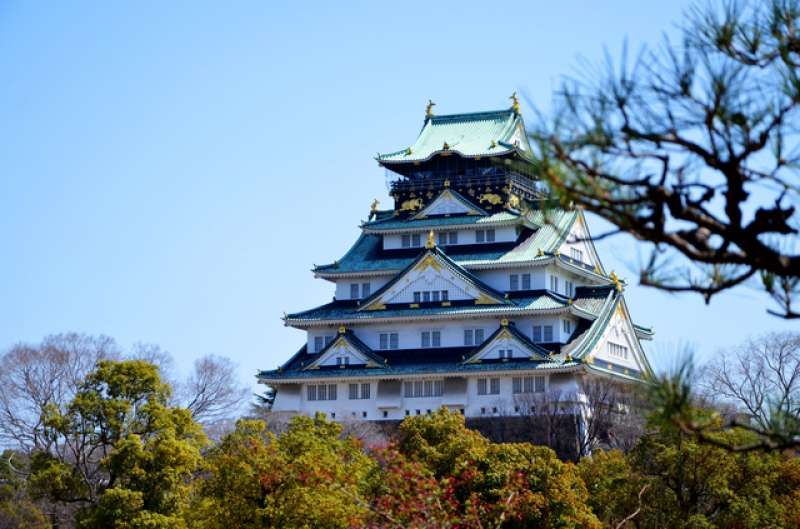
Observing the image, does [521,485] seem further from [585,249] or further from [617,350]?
[585,249]

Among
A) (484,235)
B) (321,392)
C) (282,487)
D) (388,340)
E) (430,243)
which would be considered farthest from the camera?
(484,235)

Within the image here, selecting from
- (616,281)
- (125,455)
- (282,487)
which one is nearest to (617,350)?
(616,281)

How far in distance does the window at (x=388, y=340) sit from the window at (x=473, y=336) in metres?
3.63

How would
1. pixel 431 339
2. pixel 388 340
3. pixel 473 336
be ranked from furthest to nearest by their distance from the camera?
pixel 388 340
pixel 431 339
pixel 473 336

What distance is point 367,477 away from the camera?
118ft

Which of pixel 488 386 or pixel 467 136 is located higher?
pixel 467 136

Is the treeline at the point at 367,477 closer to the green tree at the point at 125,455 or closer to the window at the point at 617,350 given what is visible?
the green tree at the point at 125,455

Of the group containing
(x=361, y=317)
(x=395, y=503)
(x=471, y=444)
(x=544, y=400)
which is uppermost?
(x=361, y=317)

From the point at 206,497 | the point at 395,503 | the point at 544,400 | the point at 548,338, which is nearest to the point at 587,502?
the point at 206,497

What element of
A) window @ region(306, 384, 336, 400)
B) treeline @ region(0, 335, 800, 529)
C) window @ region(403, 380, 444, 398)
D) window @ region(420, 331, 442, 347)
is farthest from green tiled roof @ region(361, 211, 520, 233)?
treeline @ region(0, 335, 800, 529)

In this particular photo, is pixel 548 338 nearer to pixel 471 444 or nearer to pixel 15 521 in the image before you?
pixel 15 521

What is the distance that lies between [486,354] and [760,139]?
59806mm

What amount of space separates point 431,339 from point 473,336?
2175mm

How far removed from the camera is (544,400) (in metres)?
65.6
